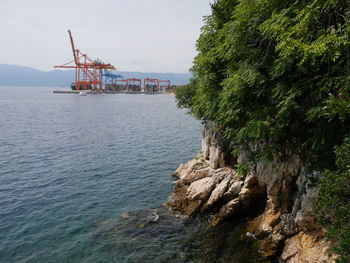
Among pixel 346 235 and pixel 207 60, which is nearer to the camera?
pixel 346 235

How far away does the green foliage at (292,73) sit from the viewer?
7.15 meters

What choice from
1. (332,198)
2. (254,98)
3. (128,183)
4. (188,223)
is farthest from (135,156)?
(332,198)

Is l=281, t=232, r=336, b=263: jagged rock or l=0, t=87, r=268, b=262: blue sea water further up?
l=281, t=232, r=336, b=263: jagged rock

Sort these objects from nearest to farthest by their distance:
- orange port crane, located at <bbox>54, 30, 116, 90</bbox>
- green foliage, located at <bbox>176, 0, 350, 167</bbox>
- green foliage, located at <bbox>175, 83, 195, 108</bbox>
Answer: green foliage, located at <bbox>176, 0, 350, 167</bbox>, green foliage, located at <bbox>175, 83, 195, 108</bbox>, orange port crane, located at <bbox>54, 30, 116, 90</bbox>

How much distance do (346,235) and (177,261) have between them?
652 cm

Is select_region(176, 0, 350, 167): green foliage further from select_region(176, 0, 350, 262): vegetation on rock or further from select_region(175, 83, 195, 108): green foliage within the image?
select_region(175, 83, 195, 108): green foliage

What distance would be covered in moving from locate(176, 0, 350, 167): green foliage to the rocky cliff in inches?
56.9

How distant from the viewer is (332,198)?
6.61 m

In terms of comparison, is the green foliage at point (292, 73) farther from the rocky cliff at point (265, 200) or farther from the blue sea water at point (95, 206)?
the blue sea water at point (95, 206)

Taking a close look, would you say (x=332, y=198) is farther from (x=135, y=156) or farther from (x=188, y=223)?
(x=135, y=156)

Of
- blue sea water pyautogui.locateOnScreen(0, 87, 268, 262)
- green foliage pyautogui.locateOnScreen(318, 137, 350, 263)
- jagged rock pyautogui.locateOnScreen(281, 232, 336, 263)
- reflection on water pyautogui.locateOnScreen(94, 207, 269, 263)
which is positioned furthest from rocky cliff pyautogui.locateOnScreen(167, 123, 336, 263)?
Result: green foliage pyautogui.locateOnScreen(318, 137, 350, 263)

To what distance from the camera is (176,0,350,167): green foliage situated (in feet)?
23.5

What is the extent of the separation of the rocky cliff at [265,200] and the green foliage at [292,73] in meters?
1.44

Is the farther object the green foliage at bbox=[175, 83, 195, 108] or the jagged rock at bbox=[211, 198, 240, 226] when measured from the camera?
the green foliage at bbox=[175, 83, 195, 108]
